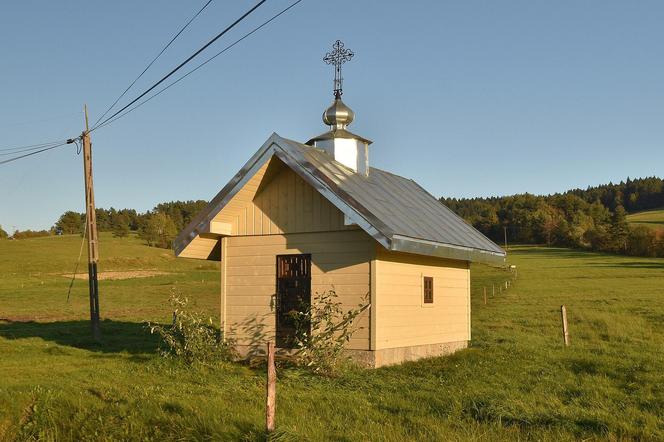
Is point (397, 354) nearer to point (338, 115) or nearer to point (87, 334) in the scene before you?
point (338, 115)

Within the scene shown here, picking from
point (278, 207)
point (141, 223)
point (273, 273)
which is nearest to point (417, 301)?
point (273, 273)

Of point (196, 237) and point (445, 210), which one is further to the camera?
point (445, 210)

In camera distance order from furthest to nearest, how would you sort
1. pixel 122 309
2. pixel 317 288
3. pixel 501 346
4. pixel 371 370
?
pixel 122 309 → pixel 501 346 → pixel 317 288 → pixel 371 370

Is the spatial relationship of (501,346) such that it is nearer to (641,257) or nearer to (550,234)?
(641,257)

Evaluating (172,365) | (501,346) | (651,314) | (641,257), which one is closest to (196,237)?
(172,365)

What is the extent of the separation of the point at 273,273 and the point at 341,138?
4.28 m

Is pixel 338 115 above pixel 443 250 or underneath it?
above

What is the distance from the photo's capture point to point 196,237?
53.1 feet

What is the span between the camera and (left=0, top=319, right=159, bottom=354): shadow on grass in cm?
2153

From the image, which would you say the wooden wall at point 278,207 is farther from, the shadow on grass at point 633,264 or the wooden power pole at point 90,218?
the shadow on grass at point 633,264

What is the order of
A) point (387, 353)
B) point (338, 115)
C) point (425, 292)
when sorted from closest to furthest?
point (387, 353)
point (425, 292)
point (338, 115)

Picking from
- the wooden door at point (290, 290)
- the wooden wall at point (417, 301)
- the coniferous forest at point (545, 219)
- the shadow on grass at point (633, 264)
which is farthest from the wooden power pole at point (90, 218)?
the coniferous forest at point (545, 219)

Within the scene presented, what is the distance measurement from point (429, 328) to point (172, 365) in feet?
19.3

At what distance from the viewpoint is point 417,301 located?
15.9 metres
